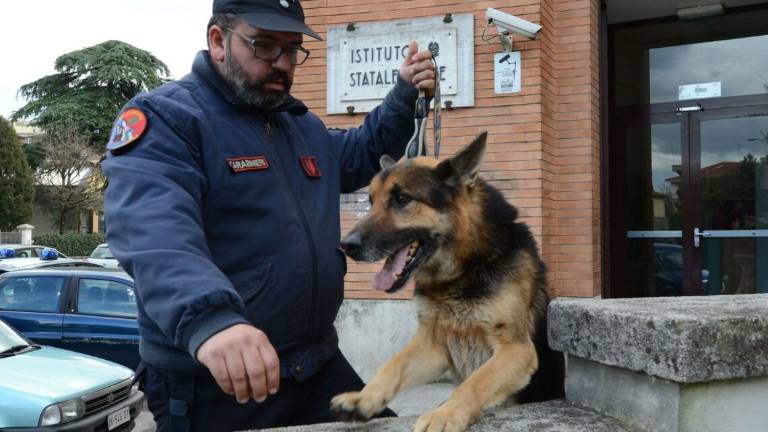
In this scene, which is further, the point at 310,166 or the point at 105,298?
the point at 105,298

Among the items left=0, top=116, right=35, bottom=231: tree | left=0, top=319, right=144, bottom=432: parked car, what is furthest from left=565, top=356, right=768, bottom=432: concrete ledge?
left=0, top=116, right=35, bottom=231: tree

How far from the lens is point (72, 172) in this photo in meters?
38.6

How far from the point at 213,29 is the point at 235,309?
1104 millimetres

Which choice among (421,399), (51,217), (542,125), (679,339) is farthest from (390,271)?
(51,217)

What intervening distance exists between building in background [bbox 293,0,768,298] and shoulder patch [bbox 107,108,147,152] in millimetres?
5191

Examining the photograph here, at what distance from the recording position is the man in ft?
6.01

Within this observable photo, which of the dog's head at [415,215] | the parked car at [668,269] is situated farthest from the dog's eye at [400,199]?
the parked car at [668,269]

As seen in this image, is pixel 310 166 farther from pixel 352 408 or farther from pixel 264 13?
pixel 352 408

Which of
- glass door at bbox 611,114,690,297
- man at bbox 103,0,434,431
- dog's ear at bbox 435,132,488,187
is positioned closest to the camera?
man at bbox 103,0,434,431

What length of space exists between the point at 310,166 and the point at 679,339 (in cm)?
132

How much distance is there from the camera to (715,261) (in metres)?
8.05

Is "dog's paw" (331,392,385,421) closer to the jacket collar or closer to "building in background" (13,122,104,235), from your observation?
the jacket collar

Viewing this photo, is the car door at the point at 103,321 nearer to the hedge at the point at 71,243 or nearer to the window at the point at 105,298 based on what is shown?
the window at the point at 105,298

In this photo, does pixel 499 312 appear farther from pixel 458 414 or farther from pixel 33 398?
pixel 33 398
